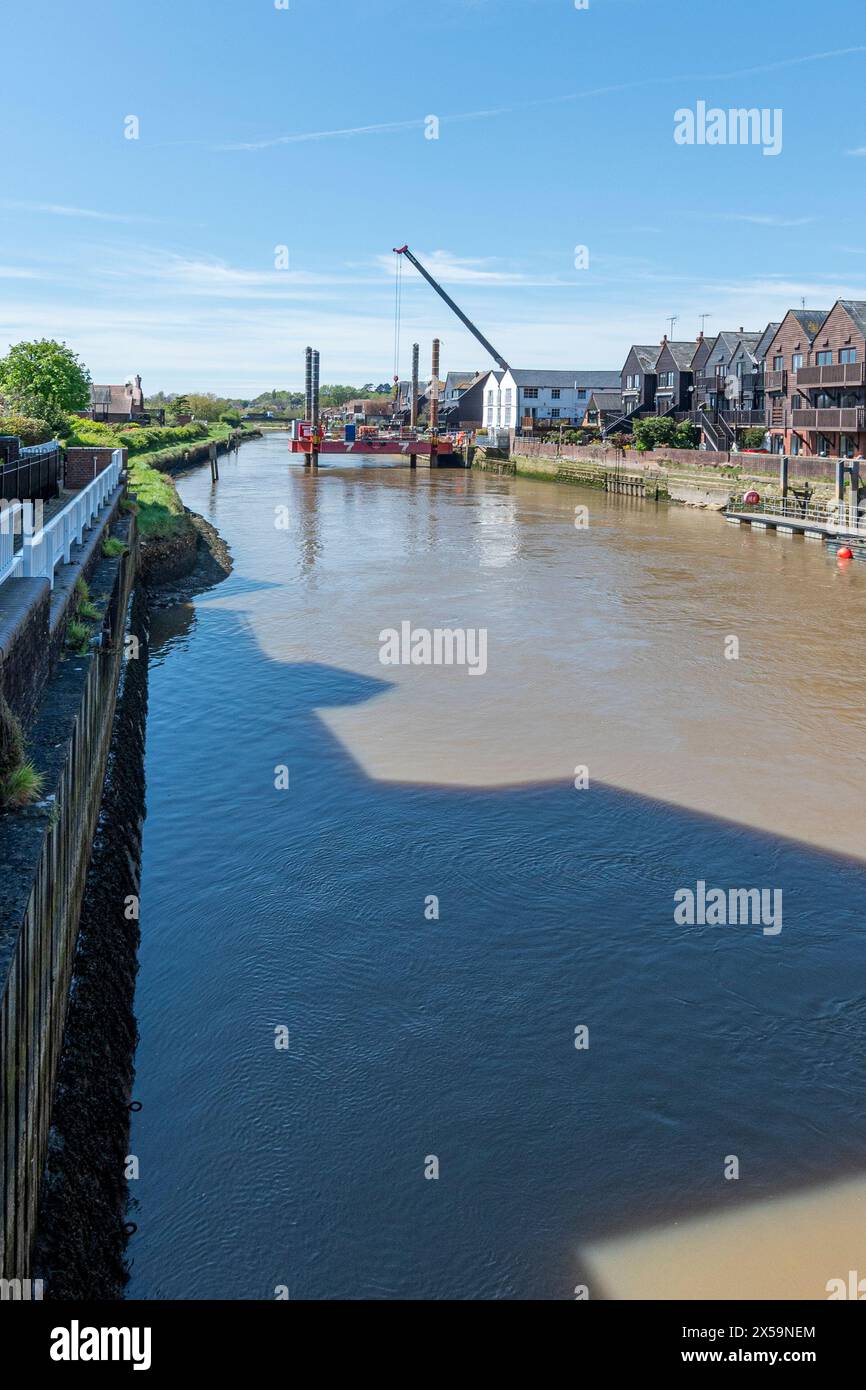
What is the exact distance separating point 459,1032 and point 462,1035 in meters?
0.05

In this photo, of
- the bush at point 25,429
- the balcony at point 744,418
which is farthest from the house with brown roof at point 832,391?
the bush at point 25,429

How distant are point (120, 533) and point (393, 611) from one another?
6.48 metres

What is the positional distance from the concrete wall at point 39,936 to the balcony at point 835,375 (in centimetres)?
5053

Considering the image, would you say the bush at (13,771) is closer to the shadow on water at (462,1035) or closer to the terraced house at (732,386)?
the shadow on water at (462,1035)

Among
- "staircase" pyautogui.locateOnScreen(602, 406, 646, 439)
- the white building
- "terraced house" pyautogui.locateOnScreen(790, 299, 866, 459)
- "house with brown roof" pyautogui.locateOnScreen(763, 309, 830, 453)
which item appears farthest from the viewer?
the white building

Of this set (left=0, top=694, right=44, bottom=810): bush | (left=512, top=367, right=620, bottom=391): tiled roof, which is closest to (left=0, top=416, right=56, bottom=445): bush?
(left=0, top=694, right=44, bottom=810): bush

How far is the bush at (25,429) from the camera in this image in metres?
28.0

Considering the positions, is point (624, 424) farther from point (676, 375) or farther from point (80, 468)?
point (80, 468)

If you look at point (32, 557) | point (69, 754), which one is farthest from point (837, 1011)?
point (32, 557)

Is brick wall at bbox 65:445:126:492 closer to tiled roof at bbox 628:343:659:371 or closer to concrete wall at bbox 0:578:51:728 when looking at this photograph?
concrete wall at bbox 0:578:51:728

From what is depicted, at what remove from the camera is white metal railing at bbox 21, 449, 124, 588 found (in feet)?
40.1

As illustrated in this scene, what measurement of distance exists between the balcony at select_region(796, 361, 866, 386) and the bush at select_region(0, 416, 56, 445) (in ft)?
128

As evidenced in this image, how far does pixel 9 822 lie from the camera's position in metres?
7.75

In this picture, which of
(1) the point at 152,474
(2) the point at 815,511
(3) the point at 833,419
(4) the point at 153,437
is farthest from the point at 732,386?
(1) the point at 152,474
